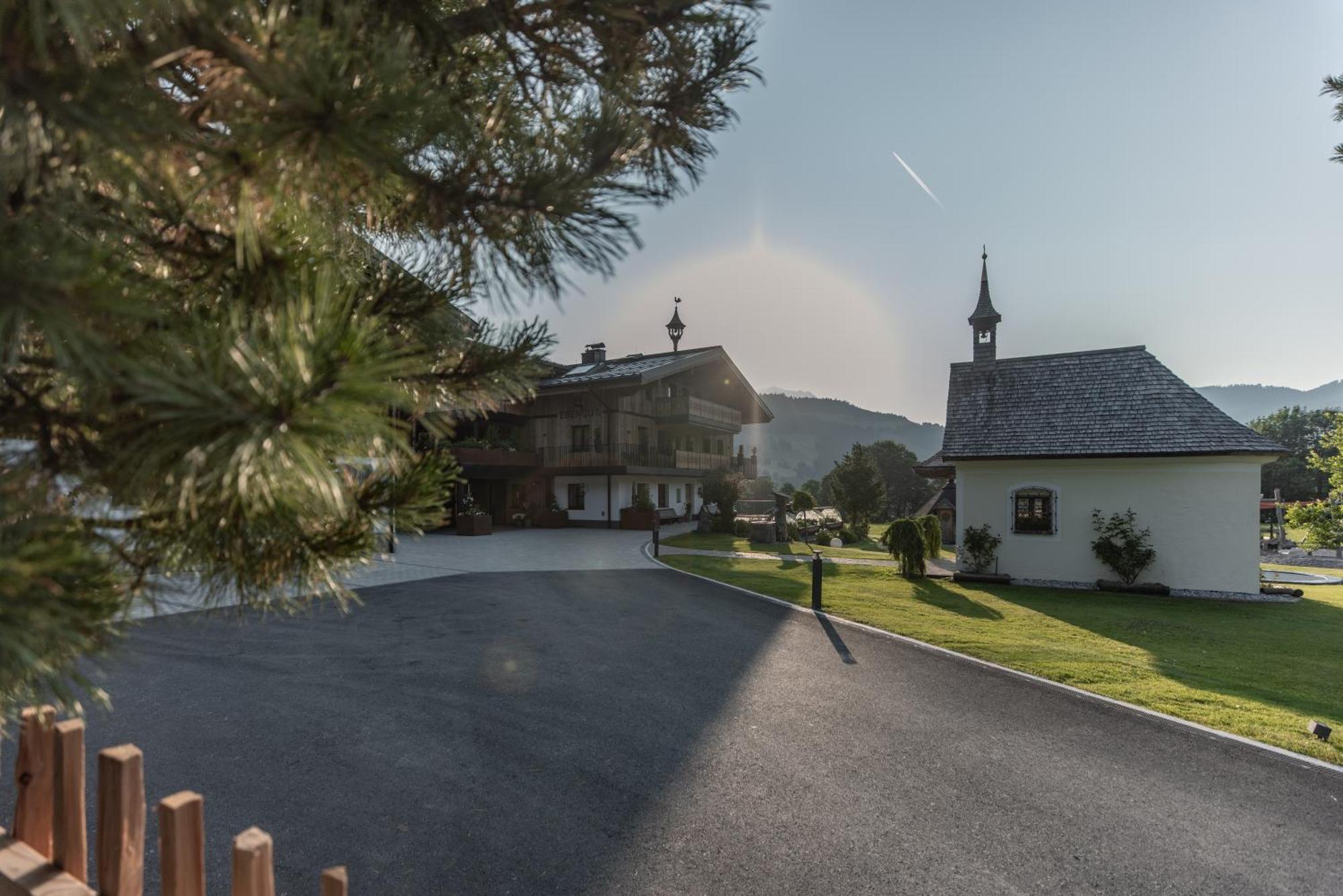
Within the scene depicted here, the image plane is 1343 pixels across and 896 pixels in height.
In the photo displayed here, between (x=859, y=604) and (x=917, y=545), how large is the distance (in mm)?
4747

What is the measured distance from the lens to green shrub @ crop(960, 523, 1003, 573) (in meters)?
15.4

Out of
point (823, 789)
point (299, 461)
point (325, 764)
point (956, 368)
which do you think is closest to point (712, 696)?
point (823, 789)

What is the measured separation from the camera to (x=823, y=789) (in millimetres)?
4453

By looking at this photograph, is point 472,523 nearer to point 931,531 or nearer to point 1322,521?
point 931,531

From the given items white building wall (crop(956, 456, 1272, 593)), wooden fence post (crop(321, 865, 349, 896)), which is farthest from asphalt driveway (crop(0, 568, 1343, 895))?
white building wall (crop(956, 456, 1272, 593))

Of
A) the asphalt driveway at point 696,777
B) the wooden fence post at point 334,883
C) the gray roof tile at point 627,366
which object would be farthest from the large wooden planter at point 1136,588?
the gray roof tile at point 627,366

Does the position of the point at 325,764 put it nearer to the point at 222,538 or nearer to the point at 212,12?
the point at 222,538

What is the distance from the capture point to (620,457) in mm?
28703

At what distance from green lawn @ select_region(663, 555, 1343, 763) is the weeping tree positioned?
7.58 metres

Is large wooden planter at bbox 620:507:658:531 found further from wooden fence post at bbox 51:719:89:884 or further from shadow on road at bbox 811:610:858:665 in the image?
wooden fence post at bbox 51:719:89:884

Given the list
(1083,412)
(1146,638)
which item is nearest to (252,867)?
(1146,638)

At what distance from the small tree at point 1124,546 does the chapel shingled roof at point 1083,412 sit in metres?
1.62

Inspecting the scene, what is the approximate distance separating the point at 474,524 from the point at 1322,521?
86.4ft

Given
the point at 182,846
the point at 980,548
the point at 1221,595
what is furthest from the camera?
the point at 980,548
